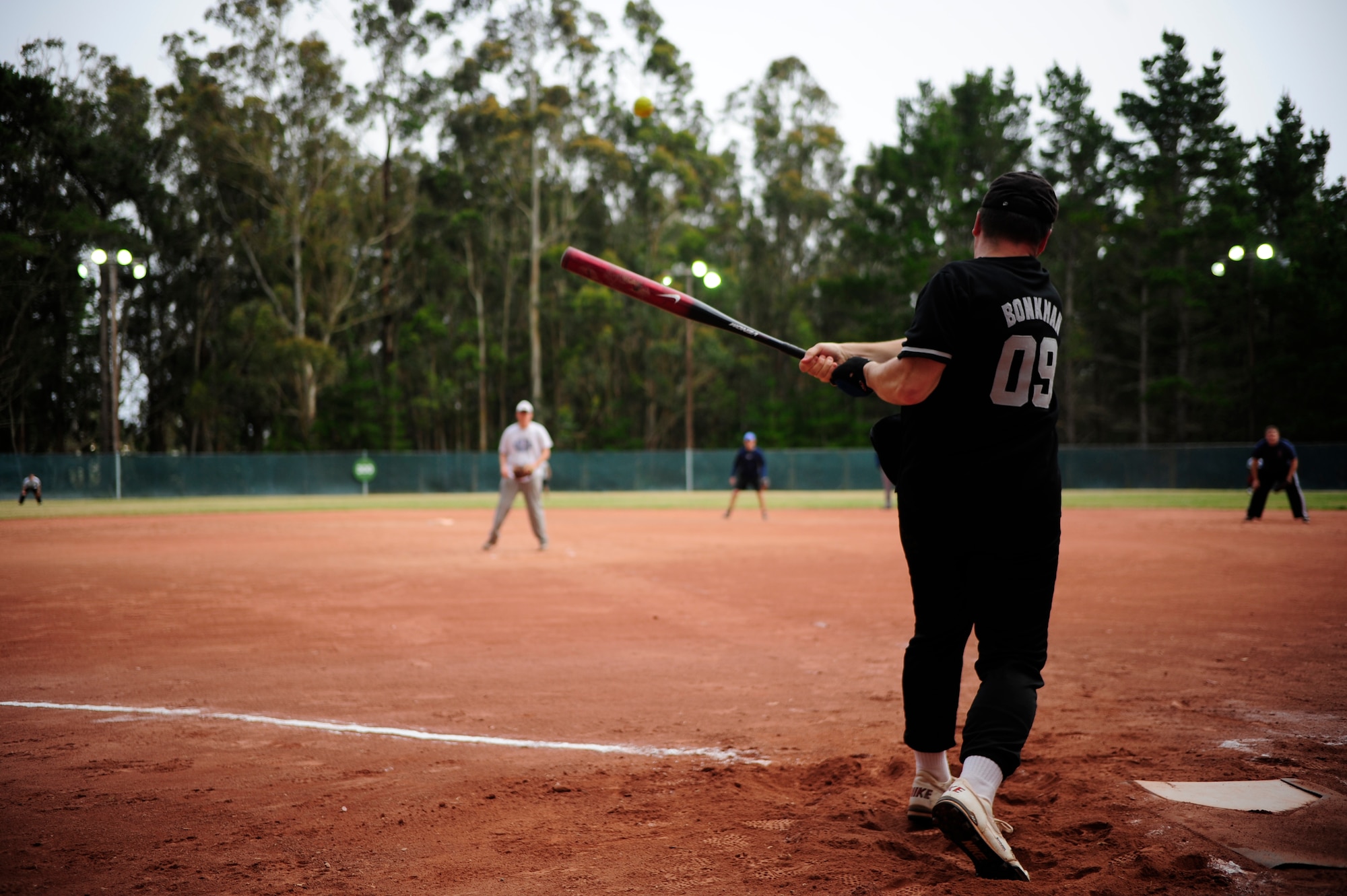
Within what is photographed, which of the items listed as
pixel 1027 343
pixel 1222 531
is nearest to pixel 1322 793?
pixel 1027 343

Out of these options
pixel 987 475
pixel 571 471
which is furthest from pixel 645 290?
pixel 571 471

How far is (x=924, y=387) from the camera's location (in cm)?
324

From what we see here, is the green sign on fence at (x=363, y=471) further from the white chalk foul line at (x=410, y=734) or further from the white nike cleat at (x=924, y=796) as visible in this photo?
the white nike cleat at (x=924, y=796)

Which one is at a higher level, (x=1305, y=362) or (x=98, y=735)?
(x=1305, y=362)

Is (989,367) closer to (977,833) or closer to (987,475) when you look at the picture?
(987,475)

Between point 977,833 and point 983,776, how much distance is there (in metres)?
0.23

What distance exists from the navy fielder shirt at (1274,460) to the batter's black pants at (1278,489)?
0.23ft

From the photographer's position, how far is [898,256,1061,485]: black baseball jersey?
3254mm

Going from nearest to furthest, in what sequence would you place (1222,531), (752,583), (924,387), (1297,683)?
(924,387), (1297,683), (752,583), (1222,531)

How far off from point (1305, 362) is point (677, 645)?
47205mm

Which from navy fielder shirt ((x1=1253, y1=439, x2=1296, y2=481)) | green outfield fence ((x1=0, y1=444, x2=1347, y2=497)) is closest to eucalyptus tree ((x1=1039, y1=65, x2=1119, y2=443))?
green outfield fence ((x1=0, y1=444, x2=1347, y2=497))

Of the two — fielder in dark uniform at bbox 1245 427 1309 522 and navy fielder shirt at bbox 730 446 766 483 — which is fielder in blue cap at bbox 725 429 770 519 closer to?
navy fielder shirt at bbox 730 446 766 483

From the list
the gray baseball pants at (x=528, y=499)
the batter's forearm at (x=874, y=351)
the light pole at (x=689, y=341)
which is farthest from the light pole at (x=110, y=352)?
the batter's forearm at (x=874, y=351)

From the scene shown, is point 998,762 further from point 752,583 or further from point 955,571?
point 752,583
